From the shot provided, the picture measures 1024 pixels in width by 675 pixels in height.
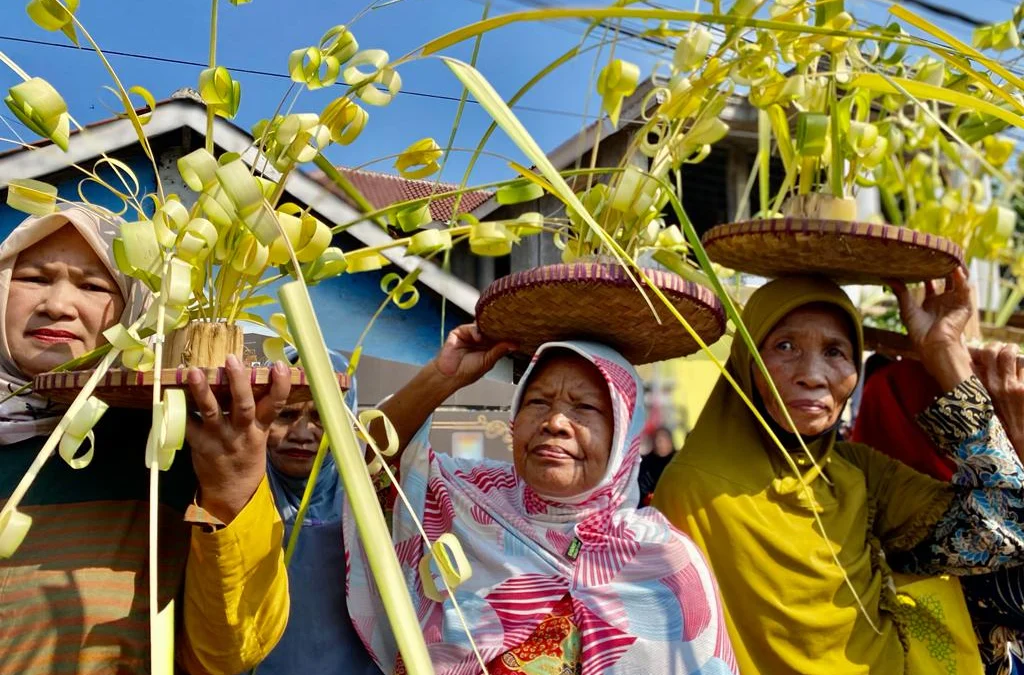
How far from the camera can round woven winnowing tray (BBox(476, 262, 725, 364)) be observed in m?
1.44

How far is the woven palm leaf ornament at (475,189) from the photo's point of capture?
36.1 inches

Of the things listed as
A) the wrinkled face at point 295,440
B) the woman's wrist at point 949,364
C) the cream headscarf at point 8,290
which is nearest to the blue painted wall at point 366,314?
the wrinkled face at point 295,440

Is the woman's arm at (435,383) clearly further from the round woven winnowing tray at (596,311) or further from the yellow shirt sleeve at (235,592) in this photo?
the yellow shirt sleeve at (235,592)

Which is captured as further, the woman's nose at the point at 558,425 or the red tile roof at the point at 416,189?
the woman's nose at the point at 558,425

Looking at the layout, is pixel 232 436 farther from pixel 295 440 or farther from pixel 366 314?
pixel 366 314

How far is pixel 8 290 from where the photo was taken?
1.28 m

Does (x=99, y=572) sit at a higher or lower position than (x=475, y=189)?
lower

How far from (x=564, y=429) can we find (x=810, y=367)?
605 mm

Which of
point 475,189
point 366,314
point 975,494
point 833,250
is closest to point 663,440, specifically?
point 366,314

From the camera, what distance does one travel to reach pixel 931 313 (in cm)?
203

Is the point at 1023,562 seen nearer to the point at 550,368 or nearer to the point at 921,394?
the point at 921,394

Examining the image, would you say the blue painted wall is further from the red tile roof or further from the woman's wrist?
the woman's wrist

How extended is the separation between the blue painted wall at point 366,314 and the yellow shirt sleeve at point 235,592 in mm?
1825

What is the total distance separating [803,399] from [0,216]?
2.59 meters
